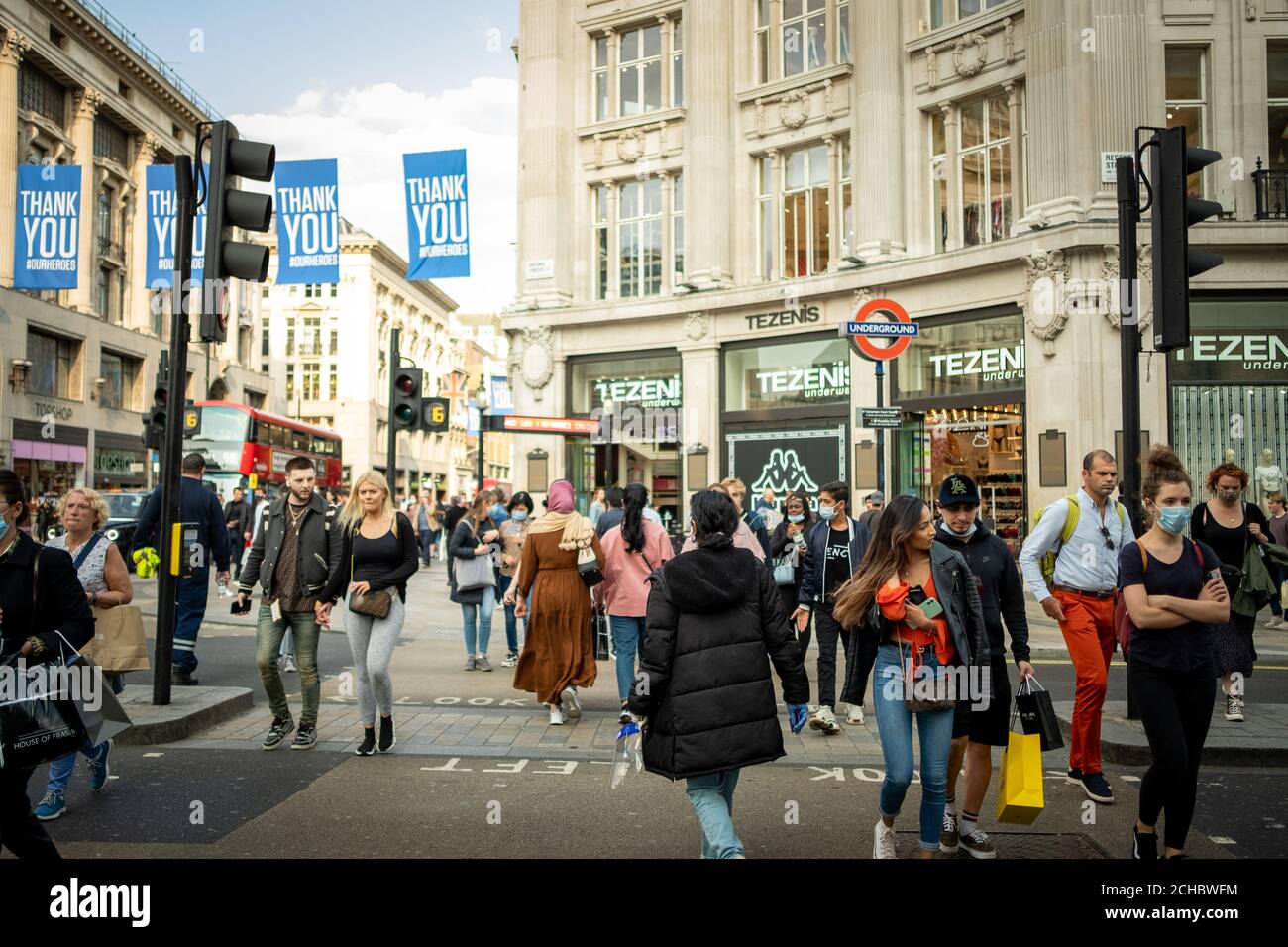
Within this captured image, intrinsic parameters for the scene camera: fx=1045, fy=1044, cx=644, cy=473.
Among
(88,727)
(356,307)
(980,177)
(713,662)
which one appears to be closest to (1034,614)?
(980,177)

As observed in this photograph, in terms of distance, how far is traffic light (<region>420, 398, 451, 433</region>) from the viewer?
521 inches

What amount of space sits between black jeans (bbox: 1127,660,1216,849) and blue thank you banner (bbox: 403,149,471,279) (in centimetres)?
1586

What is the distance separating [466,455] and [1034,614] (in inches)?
→ 3494

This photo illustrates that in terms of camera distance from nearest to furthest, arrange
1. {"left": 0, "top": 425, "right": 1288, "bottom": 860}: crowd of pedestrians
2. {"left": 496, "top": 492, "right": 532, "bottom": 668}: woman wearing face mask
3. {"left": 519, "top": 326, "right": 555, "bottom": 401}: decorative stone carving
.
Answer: {"left": 0, "top": 425, "right": 1288, "bottom": 860}: crowd of pedestrians → {"left": 496, "top": 492, "right": 532, "bottom": 668}: woman wearing face mask → {"left": 519, "top": 326, "right": 555, "bottom": 401}: decorative stone carving

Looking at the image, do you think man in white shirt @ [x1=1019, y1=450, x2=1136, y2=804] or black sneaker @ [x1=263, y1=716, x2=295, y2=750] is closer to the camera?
man in white shirt @ [x1=1019, y1=450, x2=1136, y2=804]

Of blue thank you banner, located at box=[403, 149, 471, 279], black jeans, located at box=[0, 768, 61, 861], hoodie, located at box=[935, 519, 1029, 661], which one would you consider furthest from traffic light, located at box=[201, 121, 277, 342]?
blue thank you banner, located at box=[403, 149, 471, 279]

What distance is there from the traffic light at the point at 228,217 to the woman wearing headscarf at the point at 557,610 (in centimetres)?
297

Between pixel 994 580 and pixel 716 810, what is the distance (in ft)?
6.89

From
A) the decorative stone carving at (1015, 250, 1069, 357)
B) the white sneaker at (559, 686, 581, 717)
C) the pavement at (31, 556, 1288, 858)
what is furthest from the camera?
the decorative stone carving at (1015, 250, 1069, 357)

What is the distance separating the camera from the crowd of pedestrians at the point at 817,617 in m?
4.36

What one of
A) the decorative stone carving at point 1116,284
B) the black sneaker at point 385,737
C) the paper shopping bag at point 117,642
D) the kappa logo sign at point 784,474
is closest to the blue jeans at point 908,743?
the black sneaker at point 385,737

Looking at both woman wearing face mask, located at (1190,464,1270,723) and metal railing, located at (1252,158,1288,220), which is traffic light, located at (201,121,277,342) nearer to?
woman wearing face mask, located at (1190,464,1270,723)
